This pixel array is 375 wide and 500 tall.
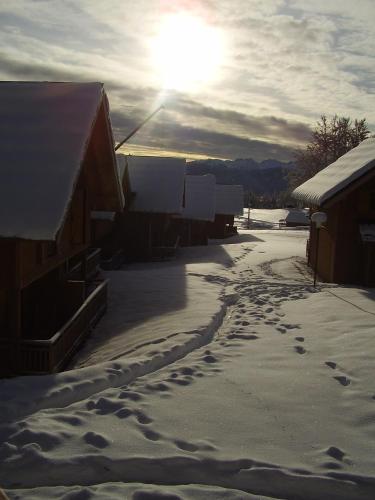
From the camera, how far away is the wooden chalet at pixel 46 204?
786 cm

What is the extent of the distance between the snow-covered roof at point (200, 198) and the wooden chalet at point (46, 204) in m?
23.0

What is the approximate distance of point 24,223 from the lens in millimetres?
7570

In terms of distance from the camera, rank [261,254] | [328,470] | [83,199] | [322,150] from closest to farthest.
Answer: [328,470]
[83,199]
[261,254]
[322,150]

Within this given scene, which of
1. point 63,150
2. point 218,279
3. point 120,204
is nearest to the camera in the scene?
point 63,150

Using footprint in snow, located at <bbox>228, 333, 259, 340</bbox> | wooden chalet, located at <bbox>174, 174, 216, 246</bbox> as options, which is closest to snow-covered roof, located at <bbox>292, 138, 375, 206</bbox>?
footprint in snow, located at <bbox>228, 333, 259, 340</bbox>

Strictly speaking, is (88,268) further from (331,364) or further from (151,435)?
(151,435)

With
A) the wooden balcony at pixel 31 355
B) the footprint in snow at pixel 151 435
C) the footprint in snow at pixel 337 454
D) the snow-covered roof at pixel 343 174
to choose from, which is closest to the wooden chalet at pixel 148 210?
the snow-covered roof at pixel 343 174

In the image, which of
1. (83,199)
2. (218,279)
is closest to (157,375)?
(83,199)

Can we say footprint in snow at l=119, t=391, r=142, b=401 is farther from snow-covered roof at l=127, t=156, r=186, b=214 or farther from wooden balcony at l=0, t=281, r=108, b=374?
snow-covered roof at l=127, t=156, r=186, b=214

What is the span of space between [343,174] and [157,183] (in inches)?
488

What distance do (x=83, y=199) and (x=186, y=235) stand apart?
23389 mm

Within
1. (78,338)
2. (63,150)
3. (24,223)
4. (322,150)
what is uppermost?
(322,150)

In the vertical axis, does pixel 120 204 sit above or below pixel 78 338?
above

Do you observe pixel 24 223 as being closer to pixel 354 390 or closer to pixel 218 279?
pixel 354 390
